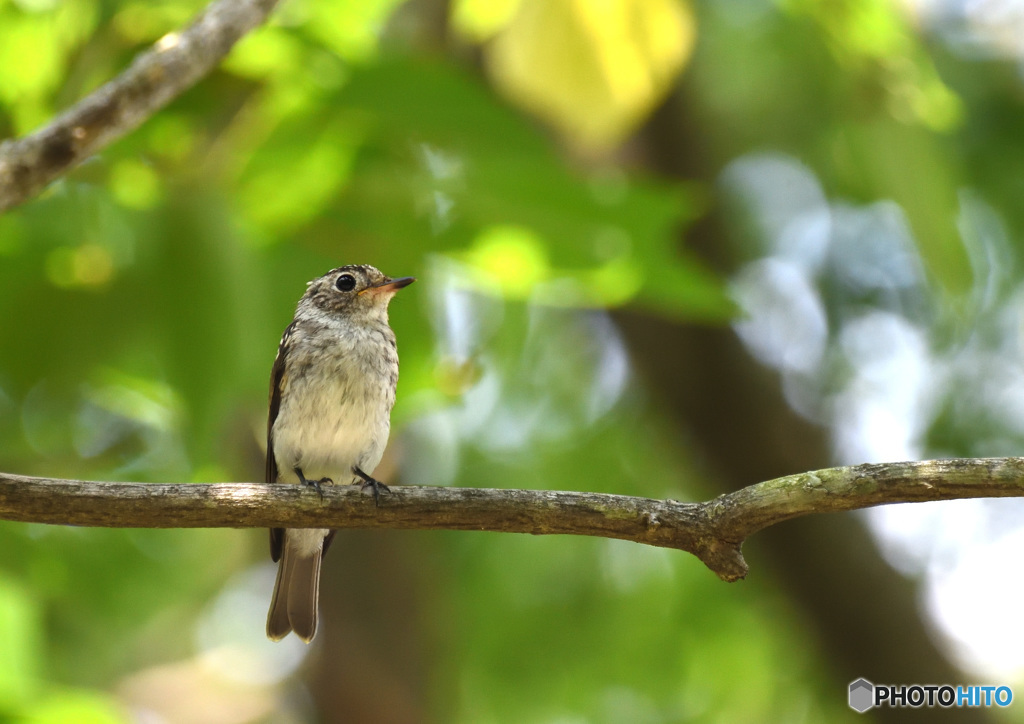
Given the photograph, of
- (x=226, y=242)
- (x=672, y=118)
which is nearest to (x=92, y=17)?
(x=226, y=242)

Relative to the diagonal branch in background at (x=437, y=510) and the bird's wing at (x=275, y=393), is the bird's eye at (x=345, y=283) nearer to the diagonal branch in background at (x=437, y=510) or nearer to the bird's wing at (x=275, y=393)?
the bird's wing at (x=275, y=393)

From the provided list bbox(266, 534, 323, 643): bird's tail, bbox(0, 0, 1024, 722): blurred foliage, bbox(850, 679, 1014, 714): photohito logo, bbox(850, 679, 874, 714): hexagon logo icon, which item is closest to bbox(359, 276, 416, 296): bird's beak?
bbox(0, 0, 1024, 722): blurred foliage

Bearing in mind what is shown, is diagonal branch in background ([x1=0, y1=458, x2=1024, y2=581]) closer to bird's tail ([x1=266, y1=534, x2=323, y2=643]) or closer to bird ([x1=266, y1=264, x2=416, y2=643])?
bird's tail ([x1=266, y1=534, x2=323, y2=643])

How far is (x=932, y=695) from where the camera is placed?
6.27m

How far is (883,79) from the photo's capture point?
4762 mm

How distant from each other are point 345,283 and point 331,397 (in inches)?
→ 23.2

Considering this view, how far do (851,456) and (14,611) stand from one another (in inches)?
216

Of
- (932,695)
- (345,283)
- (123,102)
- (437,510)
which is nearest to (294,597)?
(345,283)

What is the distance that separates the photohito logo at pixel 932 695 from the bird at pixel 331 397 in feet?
10.5

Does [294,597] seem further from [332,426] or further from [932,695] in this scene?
[932,695]

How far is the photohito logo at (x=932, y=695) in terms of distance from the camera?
20.0ft

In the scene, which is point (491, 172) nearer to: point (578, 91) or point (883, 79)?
point (578, 91)

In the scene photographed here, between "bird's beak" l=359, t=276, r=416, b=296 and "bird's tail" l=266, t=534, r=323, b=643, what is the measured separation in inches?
43.9

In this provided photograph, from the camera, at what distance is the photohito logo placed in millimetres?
→ 6086
